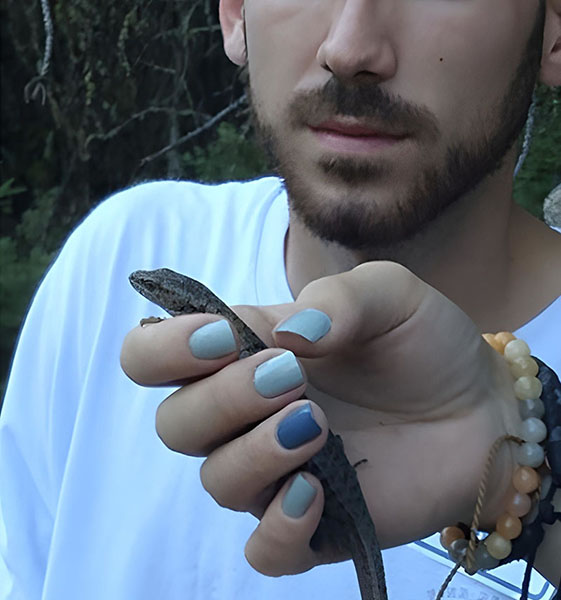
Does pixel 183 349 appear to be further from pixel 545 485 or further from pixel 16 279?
pixel 16 279

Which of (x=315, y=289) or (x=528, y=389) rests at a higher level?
(x=315, y=289)

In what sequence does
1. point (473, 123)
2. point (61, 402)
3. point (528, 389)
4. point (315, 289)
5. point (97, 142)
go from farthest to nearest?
point (97, 142)
point (61, 402)
point (473, 123)
point (528, 389)
point (315, 289)

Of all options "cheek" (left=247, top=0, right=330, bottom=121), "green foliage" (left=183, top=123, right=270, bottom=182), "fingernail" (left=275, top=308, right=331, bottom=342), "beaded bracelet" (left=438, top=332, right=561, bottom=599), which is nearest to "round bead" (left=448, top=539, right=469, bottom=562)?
"beaded bracelet" (left=438, top=332, right=561, bottom=599)

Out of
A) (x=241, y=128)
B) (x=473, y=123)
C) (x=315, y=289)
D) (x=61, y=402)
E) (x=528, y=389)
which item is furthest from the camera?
(x=241, y=128)

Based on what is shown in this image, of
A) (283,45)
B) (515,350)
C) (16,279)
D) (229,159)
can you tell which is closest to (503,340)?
(515,350)

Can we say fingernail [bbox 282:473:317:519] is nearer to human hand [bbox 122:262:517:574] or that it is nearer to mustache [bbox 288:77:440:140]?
human hand [bbox 122:262:517:574]

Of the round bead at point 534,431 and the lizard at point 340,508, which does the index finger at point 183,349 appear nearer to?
the lizard at point 340,508

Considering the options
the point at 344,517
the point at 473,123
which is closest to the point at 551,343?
the point at 473,123

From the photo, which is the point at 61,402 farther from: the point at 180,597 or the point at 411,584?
the point at 411,584
